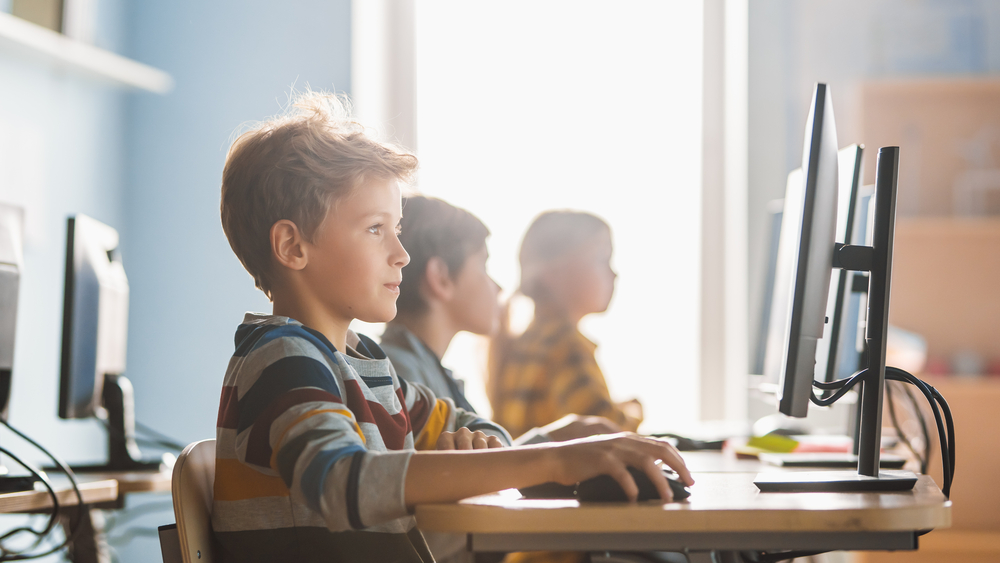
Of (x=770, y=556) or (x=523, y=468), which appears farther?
(x=770, y=556)

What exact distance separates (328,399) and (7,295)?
0.84 meters

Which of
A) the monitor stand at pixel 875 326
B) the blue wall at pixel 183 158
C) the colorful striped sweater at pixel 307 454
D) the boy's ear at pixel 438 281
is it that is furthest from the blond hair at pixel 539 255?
the monitor stand at pixel 875 326

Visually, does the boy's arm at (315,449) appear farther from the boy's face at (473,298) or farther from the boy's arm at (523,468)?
the boy's face at (473,298)

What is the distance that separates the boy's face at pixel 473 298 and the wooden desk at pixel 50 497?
2.10 ft

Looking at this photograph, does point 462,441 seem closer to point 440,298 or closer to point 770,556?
point 770,556

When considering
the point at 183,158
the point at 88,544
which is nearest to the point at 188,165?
the point at 183,158

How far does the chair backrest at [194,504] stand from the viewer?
0.77 m

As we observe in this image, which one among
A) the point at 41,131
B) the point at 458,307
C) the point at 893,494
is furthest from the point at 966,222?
the point at 41,131

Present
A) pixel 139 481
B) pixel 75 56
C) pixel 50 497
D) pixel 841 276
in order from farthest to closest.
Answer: pixel 75 56
pixel 139 481
pixel 50 497
pixel 841 276

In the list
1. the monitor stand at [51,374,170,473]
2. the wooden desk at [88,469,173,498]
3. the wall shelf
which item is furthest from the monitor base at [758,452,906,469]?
the wall shelf

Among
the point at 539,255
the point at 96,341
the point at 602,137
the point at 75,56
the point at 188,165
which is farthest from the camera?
the point at 602,137

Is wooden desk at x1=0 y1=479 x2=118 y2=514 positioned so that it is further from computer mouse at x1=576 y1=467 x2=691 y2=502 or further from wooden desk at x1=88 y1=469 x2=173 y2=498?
computer mouse at x1=576 y1=467 x2=691 y2=502

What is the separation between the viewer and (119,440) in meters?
1.59

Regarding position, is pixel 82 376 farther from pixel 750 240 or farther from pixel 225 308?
pixel 750 240
